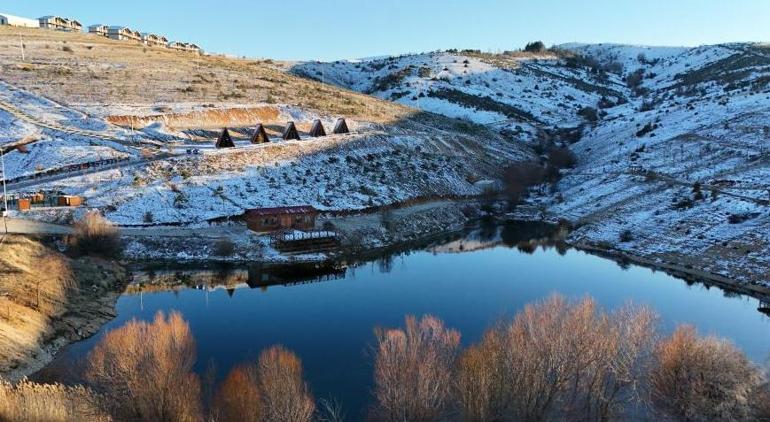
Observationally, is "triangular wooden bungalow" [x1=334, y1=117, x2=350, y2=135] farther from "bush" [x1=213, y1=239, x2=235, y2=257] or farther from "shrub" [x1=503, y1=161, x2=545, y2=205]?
"bush" [x1=213, y1=239, x2=235, y2=257]

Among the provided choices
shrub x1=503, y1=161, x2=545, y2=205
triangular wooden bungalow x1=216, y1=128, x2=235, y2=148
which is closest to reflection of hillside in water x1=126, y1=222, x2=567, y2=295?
shrub x1=503, y1=161, x2=545, y2=205

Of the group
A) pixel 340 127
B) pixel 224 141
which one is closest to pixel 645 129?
pixel 340 127

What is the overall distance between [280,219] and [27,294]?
23.1 meters

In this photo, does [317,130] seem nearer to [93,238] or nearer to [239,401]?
[93,238]

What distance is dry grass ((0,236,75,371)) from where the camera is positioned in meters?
27.5

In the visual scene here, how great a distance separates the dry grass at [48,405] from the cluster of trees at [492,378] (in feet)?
1.59

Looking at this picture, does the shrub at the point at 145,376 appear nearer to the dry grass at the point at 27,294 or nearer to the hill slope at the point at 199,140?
the dry grass at the point at 27,294

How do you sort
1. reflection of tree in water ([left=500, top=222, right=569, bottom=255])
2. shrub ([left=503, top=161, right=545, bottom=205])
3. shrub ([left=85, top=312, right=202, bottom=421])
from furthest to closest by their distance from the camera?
shrub ([left=503, top=161, right=545, bottom=205]), reflection of tree in water ([left=500, top=222, right=569, bottom=255]), shrub ([left=85, top=312, right=202, bottom=421])

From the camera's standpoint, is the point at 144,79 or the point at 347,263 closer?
the point at 347,263

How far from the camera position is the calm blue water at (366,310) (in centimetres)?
2839

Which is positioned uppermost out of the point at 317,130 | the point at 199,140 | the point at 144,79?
the point at 144,79

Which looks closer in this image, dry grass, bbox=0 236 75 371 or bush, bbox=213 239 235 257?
dry grass, bbox=0 236 75 371

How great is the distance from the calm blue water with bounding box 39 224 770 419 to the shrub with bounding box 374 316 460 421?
3.72 m

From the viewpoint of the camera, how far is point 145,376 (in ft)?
64.2
